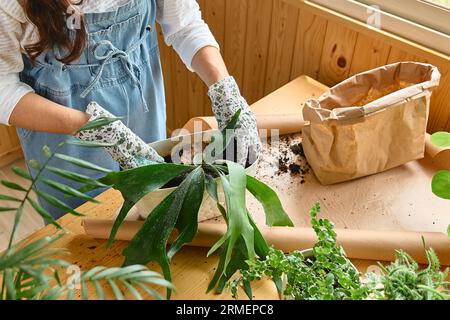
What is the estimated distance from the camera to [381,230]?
0.91 metres

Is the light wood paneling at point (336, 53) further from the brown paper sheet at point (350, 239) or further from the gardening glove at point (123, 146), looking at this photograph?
the gardening glove at point (123, 146)

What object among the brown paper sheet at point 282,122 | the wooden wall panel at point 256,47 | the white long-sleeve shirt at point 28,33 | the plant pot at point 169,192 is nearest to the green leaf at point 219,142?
the plant pot at point 169,192

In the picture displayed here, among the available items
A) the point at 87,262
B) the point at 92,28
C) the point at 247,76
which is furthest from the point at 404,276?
the point at 247,76

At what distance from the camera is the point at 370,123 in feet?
3.21

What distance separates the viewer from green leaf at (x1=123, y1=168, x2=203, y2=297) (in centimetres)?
79

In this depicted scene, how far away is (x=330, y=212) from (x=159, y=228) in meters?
0.40

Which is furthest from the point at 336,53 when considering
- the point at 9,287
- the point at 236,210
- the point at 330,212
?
the point at 9,287

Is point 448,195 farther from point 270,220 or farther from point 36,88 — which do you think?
point 36,88

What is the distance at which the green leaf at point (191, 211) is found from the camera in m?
0.79

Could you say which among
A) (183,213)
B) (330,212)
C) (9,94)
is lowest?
(330,212)

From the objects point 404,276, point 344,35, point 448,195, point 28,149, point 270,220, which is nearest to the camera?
point 404,276

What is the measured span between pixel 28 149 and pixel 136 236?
0.54m

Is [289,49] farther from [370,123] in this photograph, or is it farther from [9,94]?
[9,94]

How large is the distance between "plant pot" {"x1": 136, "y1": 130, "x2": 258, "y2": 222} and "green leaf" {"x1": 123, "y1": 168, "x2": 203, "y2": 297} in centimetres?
3
